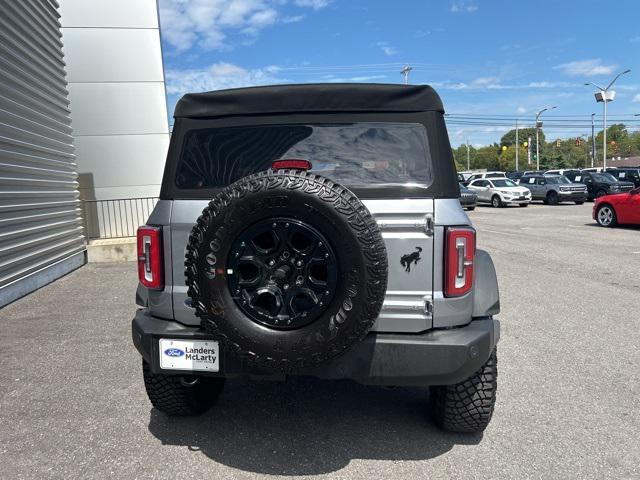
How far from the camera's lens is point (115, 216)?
12.4 meters

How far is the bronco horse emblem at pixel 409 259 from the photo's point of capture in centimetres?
269

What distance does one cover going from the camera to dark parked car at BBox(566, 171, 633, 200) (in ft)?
87.7

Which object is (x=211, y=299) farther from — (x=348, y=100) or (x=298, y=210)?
(x=348, y=100)

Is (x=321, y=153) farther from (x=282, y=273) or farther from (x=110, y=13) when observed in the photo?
(x=110, y=13)

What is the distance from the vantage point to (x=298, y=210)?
242 centimetres

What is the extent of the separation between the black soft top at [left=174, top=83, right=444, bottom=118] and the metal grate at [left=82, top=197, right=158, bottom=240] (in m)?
9.94

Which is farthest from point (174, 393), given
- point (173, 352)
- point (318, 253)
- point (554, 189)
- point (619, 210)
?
point (554, 189)

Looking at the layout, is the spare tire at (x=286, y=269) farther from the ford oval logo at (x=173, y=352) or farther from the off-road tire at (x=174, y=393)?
the off-road tire at (x=174, y=393)

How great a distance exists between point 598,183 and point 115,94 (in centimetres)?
2487

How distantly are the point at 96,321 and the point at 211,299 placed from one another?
13.8ft

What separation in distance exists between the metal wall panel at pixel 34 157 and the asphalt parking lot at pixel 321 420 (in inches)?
92.9

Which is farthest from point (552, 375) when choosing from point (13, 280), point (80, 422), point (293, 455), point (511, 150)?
point (511, 150)

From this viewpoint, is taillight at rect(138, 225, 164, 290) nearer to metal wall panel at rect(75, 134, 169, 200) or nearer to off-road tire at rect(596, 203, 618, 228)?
metal wall panel at rect(75, 134, 169, 200)

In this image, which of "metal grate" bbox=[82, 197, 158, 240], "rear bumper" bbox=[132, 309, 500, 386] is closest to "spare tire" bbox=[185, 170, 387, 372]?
"rear bumper" bbox=[132, 309, 500, 386]
